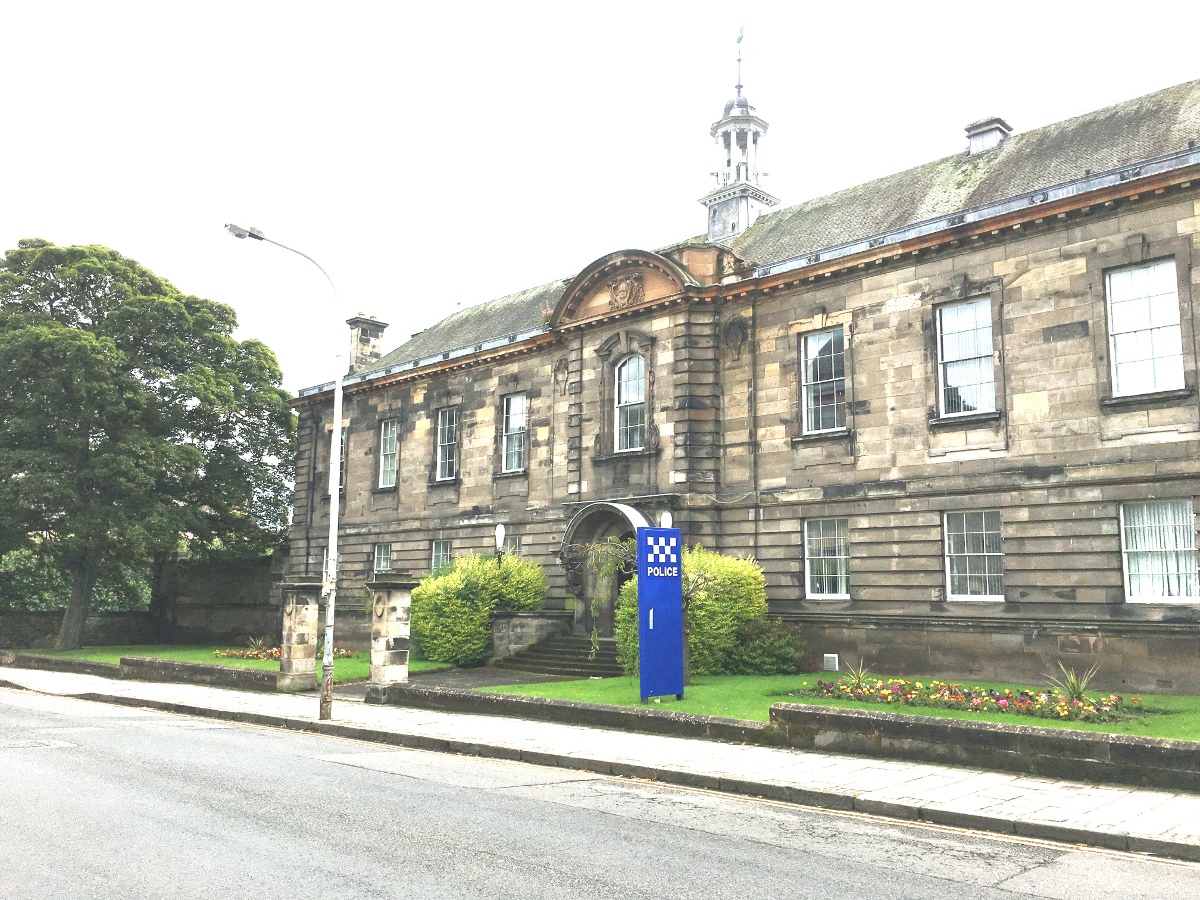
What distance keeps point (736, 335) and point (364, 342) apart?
2123 centimetres

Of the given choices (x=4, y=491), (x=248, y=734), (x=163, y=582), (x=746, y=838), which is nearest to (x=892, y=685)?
(x=746, y=838)

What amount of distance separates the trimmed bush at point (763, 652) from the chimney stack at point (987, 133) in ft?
44.7

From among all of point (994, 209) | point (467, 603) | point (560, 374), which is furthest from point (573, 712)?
point (560, 374)

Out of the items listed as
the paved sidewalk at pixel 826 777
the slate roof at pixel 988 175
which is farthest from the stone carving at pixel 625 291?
the paved sidewalk at pixel 826 777

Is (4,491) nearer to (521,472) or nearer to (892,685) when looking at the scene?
(521,472)

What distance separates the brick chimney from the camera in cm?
4050

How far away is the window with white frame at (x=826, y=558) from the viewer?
22172mm

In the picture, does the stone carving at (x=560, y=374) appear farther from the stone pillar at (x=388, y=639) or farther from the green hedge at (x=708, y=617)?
the stone pillar at (x=388, y=639)

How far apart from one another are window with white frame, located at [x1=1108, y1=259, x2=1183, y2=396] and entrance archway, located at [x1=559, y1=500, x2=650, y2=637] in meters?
11.3

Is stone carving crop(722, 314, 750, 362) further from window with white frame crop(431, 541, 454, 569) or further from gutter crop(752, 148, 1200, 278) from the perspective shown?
window with white frame crop(431, 541, 454, 569)

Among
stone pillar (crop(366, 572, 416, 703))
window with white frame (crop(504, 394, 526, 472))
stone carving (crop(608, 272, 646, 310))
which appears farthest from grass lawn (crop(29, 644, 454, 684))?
stone carving (crop(608, 272, 646, 310))

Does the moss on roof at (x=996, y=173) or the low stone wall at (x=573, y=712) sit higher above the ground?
the moss on roof at (x=996, y=173)

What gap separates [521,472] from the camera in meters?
29.7

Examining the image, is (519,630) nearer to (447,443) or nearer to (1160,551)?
(447,443)
